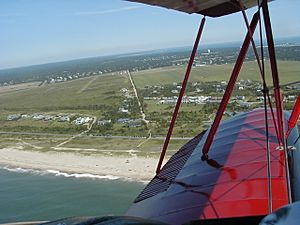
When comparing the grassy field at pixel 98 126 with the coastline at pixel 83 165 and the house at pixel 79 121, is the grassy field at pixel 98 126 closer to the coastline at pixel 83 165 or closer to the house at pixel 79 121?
the house at pixel 79 121

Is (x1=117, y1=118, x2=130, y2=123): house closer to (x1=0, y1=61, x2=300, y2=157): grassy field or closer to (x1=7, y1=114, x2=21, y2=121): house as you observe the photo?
(x1=0, y1=61, x2=300, y2=157): grassy field

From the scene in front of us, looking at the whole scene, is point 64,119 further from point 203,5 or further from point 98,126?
point 203,5

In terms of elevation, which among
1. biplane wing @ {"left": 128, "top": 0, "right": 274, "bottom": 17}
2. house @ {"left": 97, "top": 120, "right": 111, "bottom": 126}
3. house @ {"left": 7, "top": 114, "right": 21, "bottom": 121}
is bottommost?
house @ {"left": 7, "top": 114, "right": 21, "bottom": 121}

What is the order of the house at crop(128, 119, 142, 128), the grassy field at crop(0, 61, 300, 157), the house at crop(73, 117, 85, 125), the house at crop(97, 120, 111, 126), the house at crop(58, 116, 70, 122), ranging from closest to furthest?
the grassy field at crop(0, 61, 300, 157) < the house at crop(128, 119, 142, 128) < the house at crop(97, 120, 111, 126) < the house at crop(73, 117, 85, 125) < the house at crop(58, 116, 70, 122)

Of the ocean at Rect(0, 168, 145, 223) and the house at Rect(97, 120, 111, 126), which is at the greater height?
the house at Rect(97, 120, 111, 126)

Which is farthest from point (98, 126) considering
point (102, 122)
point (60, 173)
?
point (60, 173)

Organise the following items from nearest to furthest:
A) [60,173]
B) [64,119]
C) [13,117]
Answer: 1. [60,173]
2. [64,119]
3. [13,117]

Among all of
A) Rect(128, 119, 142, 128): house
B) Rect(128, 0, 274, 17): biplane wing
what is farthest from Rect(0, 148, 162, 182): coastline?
Rect(128, 0, 274, 17): biplane wing

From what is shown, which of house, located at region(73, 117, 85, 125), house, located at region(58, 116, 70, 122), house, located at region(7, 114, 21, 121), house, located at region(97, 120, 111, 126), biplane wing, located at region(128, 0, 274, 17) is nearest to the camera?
biplane wing, located at region(128, 0, 274, 17)
